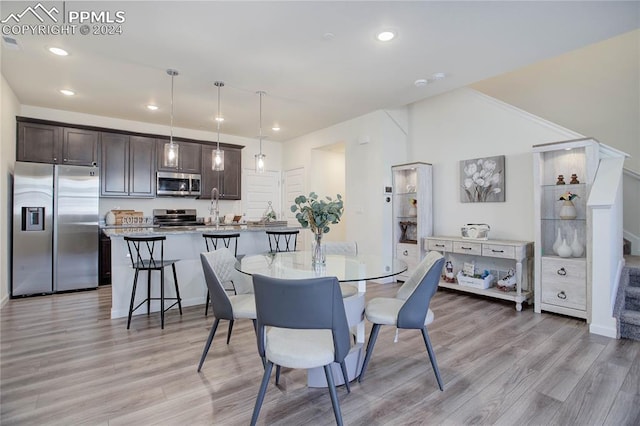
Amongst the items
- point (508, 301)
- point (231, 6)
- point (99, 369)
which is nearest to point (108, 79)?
point (231, 6)

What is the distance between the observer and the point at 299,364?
1.62m

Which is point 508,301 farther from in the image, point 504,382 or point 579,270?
point 504,382

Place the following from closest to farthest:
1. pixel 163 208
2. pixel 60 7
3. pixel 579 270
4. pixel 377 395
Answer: pixel 377 395 < pixel 60 7 < pixel 579 270 < pixel 163 208

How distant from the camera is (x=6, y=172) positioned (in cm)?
422

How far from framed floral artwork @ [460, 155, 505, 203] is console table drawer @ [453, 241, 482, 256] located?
2.49ft

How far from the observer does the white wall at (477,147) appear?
13.9 feet

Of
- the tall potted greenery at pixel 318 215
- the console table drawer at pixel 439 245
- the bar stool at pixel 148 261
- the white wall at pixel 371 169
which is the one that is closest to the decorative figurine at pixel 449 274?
the console table drawer at pixel 439 245

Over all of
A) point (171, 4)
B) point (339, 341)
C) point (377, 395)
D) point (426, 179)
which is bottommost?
point (377, 395)

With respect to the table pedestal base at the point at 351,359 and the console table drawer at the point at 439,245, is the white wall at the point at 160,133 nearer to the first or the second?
the console table drawer at the point at 439,245

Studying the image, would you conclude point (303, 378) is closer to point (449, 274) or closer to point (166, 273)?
point (166, 273)

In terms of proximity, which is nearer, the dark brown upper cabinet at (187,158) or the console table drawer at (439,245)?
the console table drawer at (439,245)

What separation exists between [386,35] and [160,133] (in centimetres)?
484

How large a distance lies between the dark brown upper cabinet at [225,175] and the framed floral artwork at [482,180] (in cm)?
426

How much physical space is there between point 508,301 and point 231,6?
178 inches
